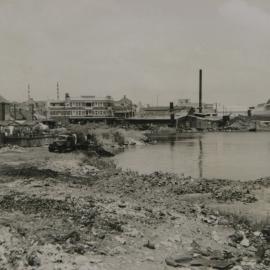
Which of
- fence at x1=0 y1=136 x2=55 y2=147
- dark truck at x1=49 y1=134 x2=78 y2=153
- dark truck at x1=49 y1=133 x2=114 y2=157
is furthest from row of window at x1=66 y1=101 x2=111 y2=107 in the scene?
dark truck at x1=49 y1=134 x2=78 y2=153

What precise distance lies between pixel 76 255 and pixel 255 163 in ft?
140

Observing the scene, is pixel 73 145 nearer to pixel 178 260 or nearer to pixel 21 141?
pixel 21 141

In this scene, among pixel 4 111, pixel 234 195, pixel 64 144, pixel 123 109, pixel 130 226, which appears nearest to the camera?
pixel 130 226

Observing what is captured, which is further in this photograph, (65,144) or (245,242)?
(65,144)

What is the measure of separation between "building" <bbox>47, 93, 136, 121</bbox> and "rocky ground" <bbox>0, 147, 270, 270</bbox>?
140 metres

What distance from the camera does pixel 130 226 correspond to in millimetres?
16250

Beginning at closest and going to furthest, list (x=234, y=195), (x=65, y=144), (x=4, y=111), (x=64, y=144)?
(x=234, y=195)
(x=64, y=144)
(x=65, y=144)
(x=4, y=111)

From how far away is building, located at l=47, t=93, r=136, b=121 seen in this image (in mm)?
167125

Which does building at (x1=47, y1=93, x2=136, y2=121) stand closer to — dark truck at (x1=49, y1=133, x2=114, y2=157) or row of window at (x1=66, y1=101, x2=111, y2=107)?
row of window at (x1=66, y1=101, x2=111, y2=107)

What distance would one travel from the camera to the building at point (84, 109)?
167 meters

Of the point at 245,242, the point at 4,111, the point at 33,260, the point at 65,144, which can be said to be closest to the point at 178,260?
the point at 245,242

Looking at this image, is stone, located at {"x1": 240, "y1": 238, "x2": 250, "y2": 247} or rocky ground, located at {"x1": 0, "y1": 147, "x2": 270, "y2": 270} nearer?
rocky ground, located at {"x1": 0, "y1": 147, "x2": 270, "y2": 270}

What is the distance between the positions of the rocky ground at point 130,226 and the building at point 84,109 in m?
140

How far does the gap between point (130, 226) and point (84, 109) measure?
152 meters
